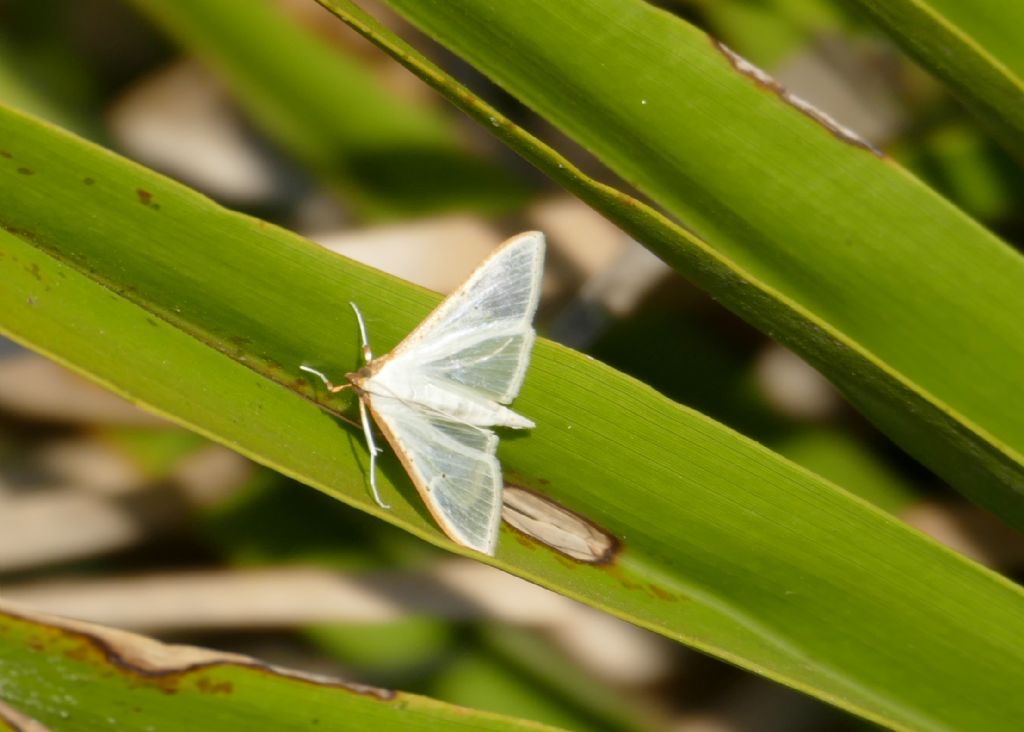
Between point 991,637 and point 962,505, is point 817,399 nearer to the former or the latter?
point 962,505

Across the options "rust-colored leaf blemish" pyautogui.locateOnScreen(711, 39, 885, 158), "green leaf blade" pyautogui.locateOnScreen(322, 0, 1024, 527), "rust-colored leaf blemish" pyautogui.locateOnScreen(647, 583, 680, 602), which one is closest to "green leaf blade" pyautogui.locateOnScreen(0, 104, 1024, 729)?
"rust-colored leaf blemish" pyautogui.locateOnScreen(647, 583, 680, 602)

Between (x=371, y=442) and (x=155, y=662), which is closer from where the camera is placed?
(x=155, y=662)

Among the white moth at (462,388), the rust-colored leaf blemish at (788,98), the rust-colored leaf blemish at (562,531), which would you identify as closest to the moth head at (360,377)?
the white moth at (462,388)

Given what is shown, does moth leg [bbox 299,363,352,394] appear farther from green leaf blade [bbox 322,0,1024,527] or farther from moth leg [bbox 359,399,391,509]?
green leaf blade [bbox 322,0,1024,527]

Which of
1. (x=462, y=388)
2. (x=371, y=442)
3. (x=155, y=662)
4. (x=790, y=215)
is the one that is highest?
(x=790, y=215)

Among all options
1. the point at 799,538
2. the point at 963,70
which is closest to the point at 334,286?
the point at 799,538

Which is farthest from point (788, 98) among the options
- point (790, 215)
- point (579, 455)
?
point (579, 455)

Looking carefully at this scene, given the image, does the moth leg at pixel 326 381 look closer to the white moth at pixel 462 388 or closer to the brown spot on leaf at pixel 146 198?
the white moth at pixel 462 388

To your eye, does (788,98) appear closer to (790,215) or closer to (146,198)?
(790,215)
